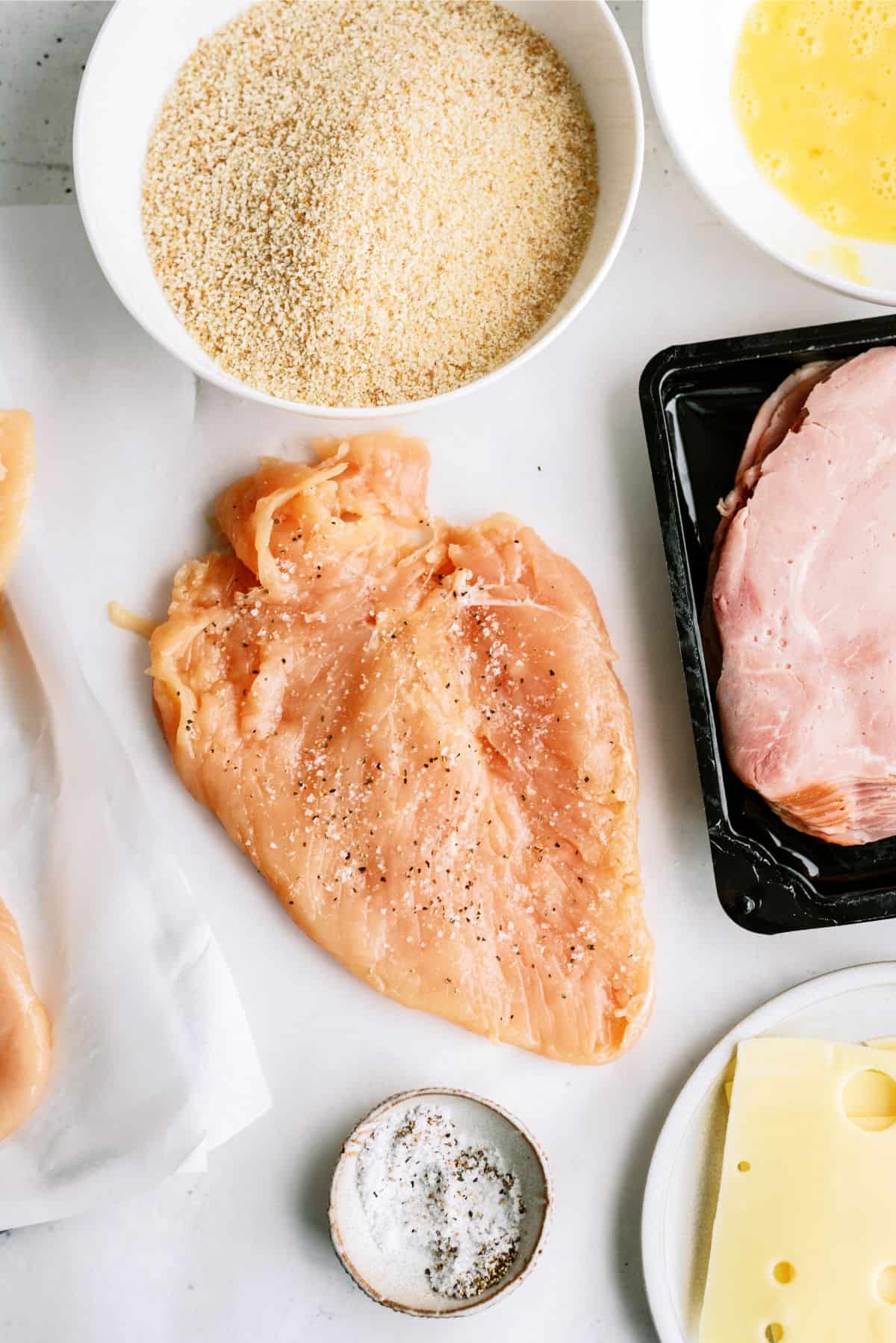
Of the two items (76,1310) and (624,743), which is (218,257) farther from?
(76,1310)

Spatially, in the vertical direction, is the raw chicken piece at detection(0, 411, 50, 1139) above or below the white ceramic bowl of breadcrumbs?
below

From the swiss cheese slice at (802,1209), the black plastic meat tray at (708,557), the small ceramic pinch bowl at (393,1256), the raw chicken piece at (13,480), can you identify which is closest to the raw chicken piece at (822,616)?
the black plastic meat tray at (708,557)

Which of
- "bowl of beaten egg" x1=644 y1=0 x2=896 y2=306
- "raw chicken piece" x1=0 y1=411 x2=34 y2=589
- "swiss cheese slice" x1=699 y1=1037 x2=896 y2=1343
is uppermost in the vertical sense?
"bowl of beaten egg" x1=644 y1=0 x2=896 y2=306

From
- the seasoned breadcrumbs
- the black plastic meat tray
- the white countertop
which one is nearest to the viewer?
the seasoned breadcrumbs

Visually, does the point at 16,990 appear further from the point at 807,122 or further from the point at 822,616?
the point at 807,122

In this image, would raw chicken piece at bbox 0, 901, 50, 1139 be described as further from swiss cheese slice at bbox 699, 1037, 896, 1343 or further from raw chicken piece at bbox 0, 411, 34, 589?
swiss cheese slice at bbox 699, 1037, 896, 1343

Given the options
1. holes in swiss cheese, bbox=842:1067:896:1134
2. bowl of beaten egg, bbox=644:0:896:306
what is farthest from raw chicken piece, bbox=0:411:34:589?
holes in swiss cheese, bbox=842:1067:896:1134

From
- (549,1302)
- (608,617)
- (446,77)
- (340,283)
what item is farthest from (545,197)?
(549,1302)

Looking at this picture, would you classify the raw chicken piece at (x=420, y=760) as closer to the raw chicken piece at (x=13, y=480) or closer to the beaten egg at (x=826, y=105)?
the raw chicken piece at (x=13, y=480)
